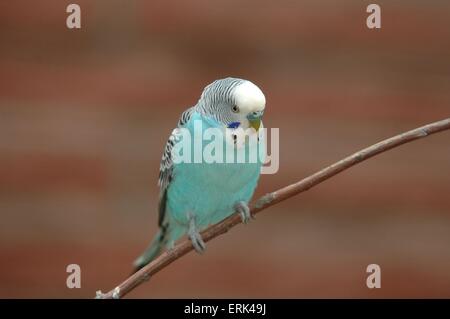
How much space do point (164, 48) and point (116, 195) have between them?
0.44 m

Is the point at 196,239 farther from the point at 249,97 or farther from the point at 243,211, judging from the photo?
the point at 249,97

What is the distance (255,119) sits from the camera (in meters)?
0.81

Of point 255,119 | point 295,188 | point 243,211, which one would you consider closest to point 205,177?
point 243,211

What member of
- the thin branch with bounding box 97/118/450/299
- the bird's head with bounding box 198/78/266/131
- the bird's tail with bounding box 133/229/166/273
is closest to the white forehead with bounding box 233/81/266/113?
the bird's head with bounding box 198/78/266/131

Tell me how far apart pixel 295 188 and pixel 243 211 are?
0.23 metres

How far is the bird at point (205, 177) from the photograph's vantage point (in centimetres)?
88

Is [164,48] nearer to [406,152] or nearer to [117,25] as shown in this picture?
[117,25]

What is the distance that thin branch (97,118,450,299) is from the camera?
65 cm

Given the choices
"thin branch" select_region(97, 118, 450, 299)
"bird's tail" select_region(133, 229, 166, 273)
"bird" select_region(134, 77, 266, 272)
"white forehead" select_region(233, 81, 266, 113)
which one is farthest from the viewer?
"bird's tail" select_region(133, 229, 166, 273)

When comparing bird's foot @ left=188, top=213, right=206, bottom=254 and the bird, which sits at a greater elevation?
the bird

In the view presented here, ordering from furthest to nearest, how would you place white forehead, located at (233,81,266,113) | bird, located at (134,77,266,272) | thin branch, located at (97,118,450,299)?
bird, located at (134,77,266,272) → white forehead, located at (233,81,266,113) → thin branch, located at (97,118,450,299)

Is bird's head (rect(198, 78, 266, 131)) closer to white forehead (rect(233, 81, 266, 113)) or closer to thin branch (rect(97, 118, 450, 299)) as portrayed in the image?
white forehead (rect(233, 81, 266, 113))

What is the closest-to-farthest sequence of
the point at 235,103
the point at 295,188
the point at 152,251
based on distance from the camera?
the point at 295,188 → the point at 235,103 → the point at 152,251
